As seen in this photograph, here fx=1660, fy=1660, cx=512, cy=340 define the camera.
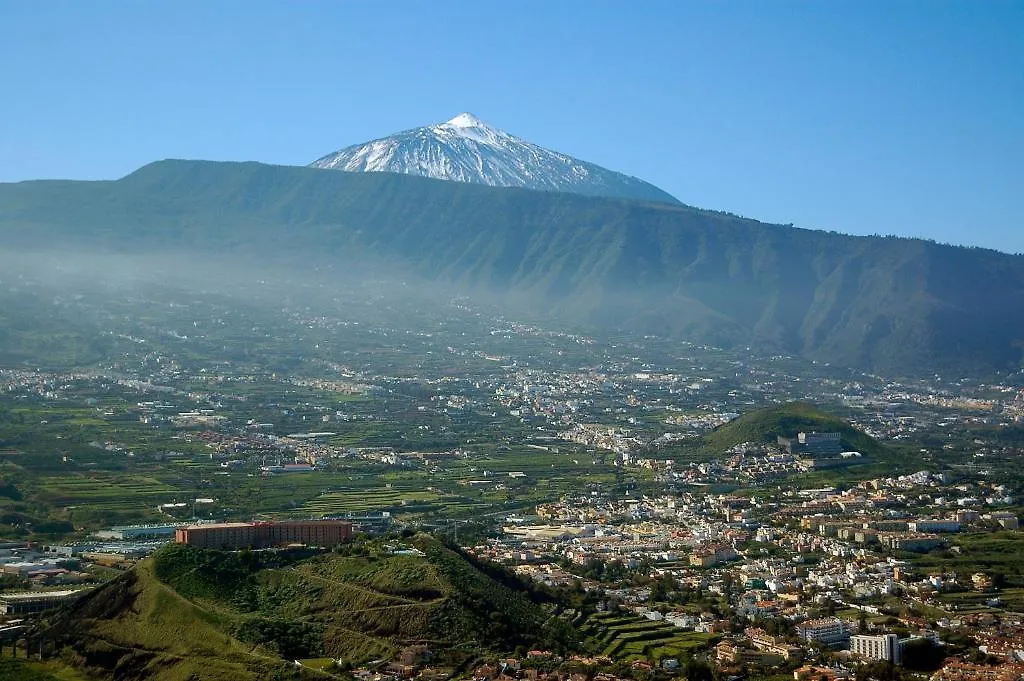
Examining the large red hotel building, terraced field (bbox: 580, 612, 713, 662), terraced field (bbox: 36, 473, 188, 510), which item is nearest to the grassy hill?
terraced field (bbox: 580, 612, 713, 662)

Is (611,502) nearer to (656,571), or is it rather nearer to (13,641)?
(656,571)

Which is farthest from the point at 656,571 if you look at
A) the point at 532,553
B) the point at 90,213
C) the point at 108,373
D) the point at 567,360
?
the point at 90,213

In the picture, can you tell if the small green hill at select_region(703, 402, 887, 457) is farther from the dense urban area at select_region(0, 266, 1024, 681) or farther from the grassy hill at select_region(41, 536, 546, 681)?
the grassy hill at select_region(41, 536, 546, 681)

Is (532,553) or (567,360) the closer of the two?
(532,553)

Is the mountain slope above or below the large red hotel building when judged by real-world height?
above

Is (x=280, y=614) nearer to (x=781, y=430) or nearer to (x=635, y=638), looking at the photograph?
(x=635, y=638)

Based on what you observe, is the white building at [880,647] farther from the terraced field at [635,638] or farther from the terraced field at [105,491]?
the terraced field at [105,491]

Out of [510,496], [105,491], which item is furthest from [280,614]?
[510,496]
